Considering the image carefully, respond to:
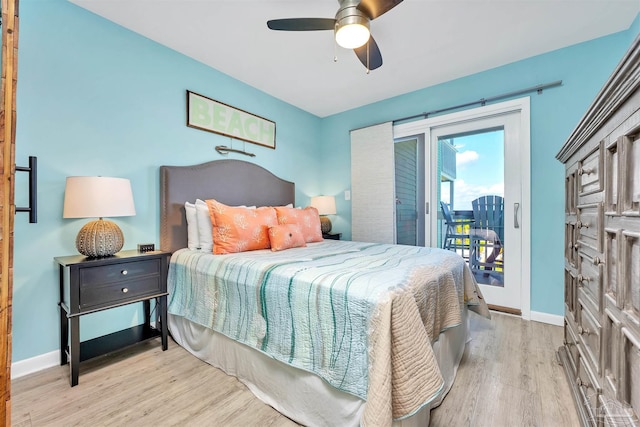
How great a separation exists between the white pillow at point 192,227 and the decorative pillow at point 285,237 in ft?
2.19

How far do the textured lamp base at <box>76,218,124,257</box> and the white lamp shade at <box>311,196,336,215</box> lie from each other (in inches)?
94.7

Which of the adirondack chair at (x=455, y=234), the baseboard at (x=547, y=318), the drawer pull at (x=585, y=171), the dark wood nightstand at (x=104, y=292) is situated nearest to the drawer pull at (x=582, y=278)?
the drawer pull at (x=585, y=171)

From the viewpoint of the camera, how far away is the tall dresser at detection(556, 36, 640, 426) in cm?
81

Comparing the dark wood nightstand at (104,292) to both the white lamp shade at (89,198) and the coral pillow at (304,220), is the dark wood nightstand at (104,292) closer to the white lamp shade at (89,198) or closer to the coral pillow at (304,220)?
the white lamp shade at (89,198)

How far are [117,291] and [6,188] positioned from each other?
1.32 metres

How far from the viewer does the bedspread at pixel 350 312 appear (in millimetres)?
1048

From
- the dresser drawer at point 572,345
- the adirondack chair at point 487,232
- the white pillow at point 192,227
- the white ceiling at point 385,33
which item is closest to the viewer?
the dresser drawer at point 572,345

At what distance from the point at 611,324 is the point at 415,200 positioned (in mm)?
2574

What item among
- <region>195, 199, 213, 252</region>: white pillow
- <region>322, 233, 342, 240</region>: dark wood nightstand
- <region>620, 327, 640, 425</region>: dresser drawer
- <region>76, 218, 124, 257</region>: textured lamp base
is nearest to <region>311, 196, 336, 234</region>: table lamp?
<region>322, 233, 342, 240</region>: dark wood nightstand


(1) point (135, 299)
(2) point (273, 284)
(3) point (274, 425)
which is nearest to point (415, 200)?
(2) point (273, 284)

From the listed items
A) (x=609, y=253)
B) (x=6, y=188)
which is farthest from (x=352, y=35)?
(x=6, y=188)

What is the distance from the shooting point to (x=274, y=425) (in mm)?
1359

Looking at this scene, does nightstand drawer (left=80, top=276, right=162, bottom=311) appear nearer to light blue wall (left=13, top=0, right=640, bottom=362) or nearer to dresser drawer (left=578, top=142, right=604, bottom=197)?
light blue wall (left=13, top=0, right=640, bottom=362)

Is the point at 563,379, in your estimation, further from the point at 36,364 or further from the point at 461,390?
the point at 36,364
